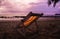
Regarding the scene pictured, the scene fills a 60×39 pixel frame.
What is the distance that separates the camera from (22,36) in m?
3.83

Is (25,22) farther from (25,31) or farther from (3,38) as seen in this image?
(3,38)

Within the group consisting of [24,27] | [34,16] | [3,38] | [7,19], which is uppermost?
[34,16]

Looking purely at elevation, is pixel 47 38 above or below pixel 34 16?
below

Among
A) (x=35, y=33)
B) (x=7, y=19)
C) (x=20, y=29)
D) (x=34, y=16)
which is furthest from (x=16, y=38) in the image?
(x=7, y=19)

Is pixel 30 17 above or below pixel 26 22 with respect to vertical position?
above

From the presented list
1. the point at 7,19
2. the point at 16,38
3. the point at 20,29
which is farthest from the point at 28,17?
the point at 7,19

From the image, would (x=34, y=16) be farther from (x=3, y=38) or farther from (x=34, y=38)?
(x=3, y=38)

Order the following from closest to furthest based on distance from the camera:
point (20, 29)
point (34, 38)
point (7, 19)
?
point (34, 38)
point (20, 29)
point (7, 19)

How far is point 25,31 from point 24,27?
127 millimetres

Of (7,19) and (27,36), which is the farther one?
(7,19)

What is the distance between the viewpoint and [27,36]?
3871 millimetres

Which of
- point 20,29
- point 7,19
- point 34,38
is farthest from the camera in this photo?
point 7,19

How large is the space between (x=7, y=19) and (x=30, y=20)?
639 cm

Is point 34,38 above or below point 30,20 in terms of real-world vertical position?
below
